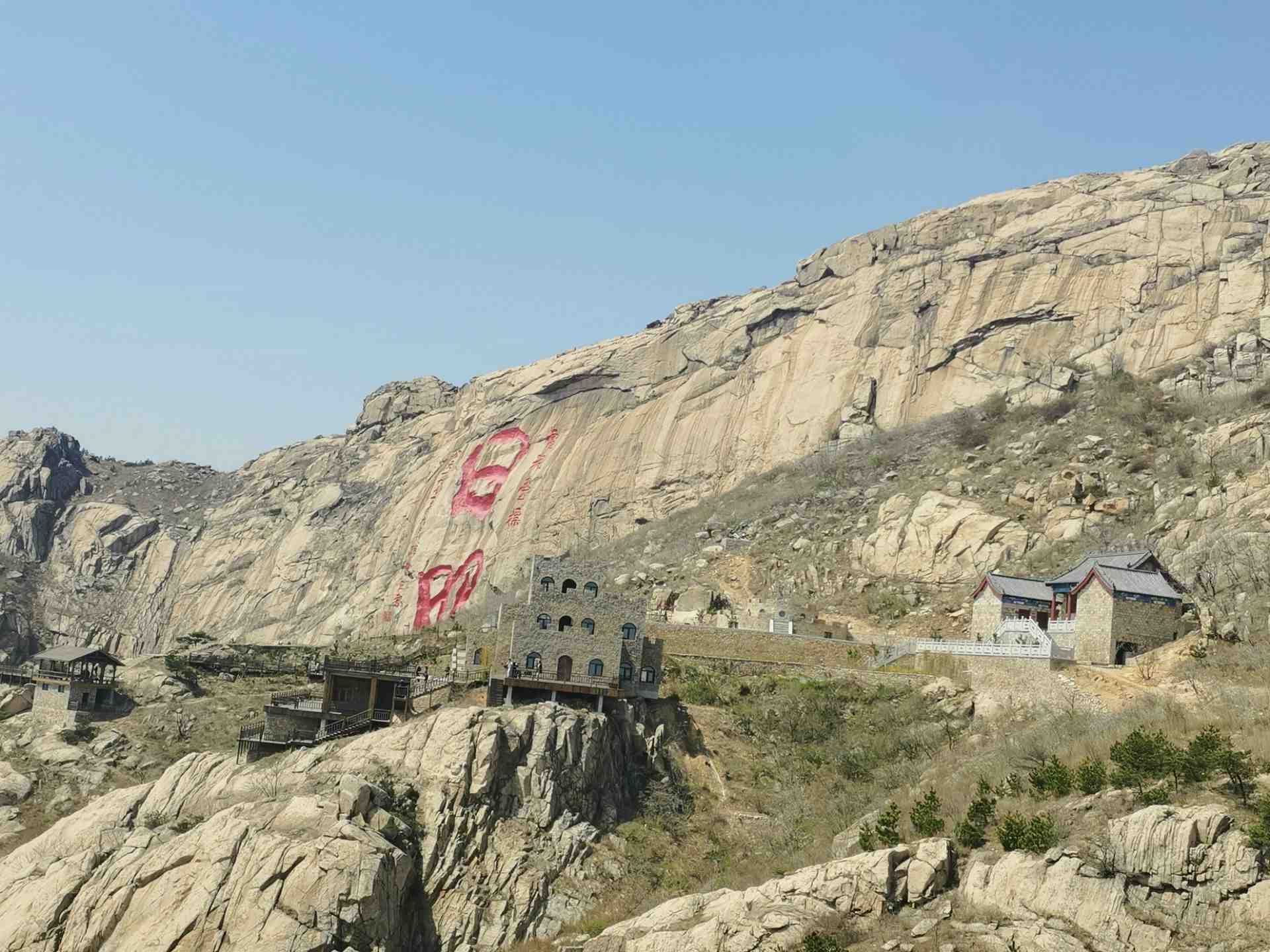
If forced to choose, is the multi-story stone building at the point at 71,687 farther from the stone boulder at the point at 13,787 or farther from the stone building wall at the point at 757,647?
the stone building wall at the point at 757,647

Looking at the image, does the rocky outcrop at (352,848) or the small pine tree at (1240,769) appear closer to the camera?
the small pine tree at (1240,769)

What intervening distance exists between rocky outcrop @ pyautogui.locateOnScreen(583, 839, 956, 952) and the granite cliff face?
52537 millimetres

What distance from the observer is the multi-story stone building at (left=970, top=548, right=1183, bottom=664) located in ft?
177

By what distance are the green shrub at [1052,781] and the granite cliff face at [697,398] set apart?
48.4 m

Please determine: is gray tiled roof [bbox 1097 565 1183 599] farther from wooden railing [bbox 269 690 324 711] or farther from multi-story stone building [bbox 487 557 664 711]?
wooden railing [bbox 269 690 324 711]

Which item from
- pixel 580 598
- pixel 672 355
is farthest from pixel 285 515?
pixel 580 598

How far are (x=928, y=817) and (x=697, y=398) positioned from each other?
63.9m

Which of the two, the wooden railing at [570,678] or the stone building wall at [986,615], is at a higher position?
the stone building wall at [986,615]

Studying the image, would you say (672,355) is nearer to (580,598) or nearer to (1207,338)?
(1207,338)

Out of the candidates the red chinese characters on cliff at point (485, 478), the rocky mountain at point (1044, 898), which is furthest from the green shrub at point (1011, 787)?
the red chinese characters on cliff at point (485, 478)

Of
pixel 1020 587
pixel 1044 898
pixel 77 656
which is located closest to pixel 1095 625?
pixel 1020 587

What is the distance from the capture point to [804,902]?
36.6 m

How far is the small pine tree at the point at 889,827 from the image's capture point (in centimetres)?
3847

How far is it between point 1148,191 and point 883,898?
68.5 metres
